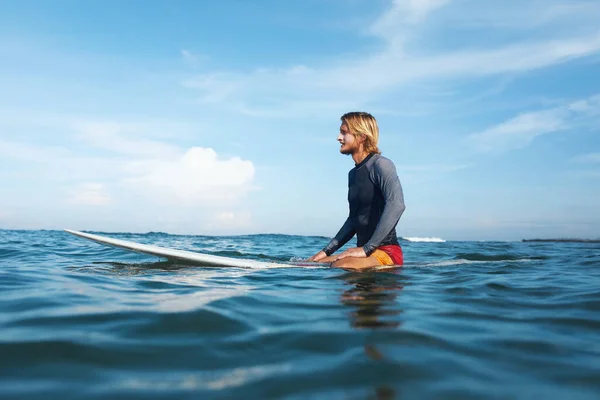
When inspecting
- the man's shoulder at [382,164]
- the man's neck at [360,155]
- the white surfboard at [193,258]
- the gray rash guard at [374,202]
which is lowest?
the white surfboard at [193,258]

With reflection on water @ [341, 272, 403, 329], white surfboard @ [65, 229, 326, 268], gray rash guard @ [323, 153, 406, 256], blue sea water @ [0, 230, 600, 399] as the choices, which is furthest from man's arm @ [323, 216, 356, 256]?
blue sea water @ [0, 230, 600, 399]

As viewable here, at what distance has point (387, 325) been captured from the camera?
2787 millimetres

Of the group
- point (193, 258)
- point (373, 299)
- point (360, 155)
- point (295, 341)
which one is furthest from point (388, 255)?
point (295, 341)

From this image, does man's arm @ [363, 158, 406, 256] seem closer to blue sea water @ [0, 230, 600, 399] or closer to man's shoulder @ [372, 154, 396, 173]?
man's shoulder @ [372, 154, 396, 173]

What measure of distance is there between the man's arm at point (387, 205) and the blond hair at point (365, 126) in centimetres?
46

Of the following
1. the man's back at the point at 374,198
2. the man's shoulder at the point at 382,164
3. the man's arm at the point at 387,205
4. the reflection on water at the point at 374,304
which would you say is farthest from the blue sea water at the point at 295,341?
the man's shoulder at the point at 382,164

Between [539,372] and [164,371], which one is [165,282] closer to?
[164,371]

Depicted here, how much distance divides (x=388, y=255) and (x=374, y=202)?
0.77 metres

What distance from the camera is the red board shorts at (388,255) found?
19.7 ft

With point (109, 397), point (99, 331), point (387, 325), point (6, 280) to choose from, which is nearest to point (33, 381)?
point (109, 397)

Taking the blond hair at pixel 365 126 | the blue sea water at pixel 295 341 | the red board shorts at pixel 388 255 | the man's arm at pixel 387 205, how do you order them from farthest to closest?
1. the blond hair at pixel 365 126
2. the red board shorts at pixel 388 255
3. the man's arm at pixel 387 205
4. the blue sea water at pixel 295 341

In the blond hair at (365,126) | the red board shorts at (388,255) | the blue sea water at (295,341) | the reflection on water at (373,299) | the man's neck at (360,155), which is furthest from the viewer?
the man's neck at (360,155)

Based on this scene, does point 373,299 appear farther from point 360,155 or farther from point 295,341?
point 360,155

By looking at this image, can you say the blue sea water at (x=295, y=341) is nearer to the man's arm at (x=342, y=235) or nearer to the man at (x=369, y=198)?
the man at (x=369, y=198)
